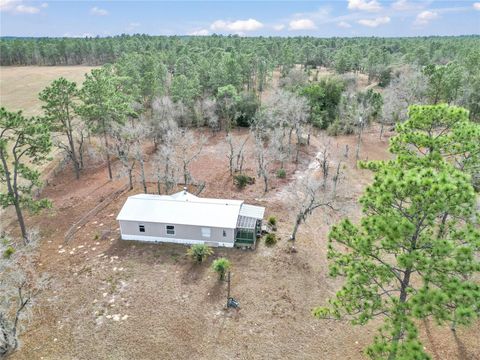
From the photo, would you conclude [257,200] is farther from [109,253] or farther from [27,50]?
[27,50]

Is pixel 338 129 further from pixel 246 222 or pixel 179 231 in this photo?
pixel 179 231

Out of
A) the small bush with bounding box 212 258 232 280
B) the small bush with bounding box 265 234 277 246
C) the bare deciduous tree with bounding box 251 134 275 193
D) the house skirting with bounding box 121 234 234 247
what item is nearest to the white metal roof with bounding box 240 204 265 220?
the small bush with bounding box 265 234 277 246

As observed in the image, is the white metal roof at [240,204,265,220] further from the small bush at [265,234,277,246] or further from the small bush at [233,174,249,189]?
the small bush at [233,174,249,189]

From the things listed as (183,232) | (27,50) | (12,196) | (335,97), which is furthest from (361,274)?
(27,50)

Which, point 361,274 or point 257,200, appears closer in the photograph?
point 361,274

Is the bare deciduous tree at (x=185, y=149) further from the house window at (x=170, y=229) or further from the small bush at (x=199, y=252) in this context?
the small bush at (x=199, y=252)

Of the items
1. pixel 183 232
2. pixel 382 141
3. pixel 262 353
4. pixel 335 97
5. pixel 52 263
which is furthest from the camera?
pixel 335 97

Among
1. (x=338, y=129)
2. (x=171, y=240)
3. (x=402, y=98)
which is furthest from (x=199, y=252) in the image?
(x=402, y=98)
